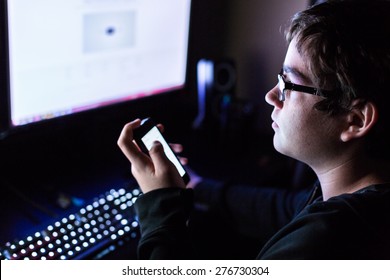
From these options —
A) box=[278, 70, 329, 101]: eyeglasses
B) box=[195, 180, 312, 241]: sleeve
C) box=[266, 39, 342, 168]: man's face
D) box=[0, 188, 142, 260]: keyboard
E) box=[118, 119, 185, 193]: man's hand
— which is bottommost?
box=[195, 180, 312, 241]: sleeve

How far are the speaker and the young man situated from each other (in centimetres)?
63

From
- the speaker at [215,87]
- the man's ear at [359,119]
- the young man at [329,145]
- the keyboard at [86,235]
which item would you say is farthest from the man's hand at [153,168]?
the speaker at [215,87]

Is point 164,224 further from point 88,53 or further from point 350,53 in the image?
point 88,53

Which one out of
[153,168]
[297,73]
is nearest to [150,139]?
[153,168]

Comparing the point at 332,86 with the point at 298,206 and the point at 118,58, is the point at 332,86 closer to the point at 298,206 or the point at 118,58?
the point at 298,206

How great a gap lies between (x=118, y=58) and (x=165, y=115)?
41cm

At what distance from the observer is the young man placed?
2.58 feet

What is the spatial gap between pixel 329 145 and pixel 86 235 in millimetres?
496

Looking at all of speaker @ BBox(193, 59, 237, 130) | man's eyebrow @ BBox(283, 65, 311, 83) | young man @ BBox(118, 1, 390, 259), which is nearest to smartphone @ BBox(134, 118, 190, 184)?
young man @ BBox(118, 1, 390, 259)

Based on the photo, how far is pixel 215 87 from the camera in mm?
1617

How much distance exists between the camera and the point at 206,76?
160 centimetres

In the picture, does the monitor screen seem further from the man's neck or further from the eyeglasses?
the man's neck

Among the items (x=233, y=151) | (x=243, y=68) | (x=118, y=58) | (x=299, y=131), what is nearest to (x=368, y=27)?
(x=299, y=131)

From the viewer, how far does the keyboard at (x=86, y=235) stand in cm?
96
